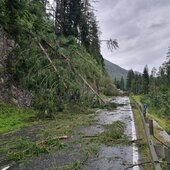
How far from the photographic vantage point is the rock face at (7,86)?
19.0 meters

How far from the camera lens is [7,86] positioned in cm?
1930

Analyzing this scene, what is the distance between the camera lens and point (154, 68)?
12794 centimetres

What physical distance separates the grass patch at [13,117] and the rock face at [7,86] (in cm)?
79

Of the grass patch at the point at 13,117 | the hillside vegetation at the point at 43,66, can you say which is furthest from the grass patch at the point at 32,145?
the hillside vegetation at the point at 43,66

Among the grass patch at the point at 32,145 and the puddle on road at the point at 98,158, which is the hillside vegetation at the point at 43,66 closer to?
the grass patch at the point at 32,145

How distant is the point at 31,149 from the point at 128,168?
10.5 ft

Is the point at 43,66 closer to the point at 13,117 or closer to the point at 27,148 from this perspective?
the point at 13,117

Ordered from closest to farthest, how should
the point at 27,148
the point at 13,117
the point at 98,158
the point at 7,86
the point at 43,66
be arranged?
the point at 98,158 → the point at 27,148 → the point at 13,117 → the point at 43,66 → the point at 7,86

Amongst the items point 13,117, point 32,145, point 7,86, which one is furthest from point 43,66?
point 32,145

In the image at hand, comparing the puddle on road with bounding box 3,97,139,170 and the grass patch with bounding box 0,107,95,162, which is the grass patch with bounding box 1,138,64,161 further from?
the puddle on road with bounding box 3,97,139,170

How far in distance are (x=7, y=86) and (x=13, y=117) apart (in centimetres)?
350

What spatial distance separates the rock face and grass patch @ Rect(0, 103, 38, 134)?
0.79 metres

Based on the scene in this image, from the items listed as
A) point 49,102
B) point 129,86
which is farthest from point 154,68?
point 49,102

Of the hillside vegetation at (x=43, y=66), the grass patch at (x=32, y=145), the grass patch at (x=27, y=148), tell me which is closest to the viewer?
the grass patch at (x=27, y=148)
